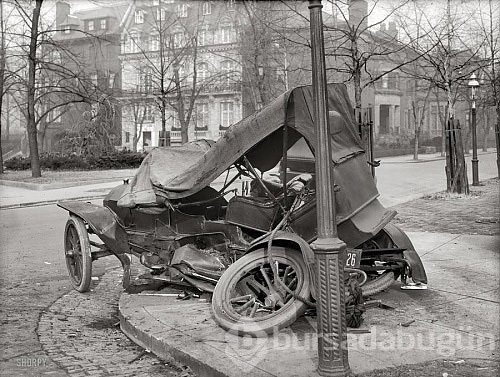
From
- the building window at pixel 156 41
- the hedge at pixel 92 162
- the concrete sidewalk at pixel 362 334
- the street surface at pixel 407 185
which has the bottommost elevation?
the concrete sidewalk at pixel 362 334

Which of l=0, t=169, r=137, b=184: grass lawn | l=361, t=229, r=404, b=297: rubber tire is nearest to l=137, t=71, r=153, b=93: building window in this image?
l=0, t=169, r=137, b=184: grass lawn

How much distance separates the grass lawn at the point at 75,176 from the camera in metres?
24.7

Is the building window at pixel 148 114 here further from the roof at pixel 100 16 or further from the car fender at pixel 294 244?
the car fender at pixel 294 244

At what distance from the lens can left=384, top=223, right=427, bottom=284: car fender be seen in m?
6.50

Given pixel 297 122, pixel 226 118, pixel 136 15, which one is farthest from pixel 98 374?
pixel 226 118

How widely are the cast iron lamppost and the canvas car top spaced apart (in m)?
1.32

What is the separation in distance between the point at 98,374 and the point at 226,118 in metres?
51.3

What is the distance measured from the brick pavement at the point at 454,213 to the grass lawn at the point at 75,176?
1414 centimetres

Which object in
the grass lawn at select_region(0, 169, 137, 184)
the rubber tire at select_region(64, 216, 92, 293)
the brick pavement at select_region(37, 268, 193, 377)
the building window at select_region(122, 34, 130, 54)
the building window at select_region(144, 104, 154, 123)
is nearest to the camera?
the brick pavement at select_region(37, 268, 193, 377)

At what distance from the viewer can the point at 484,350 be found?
483 centimetres

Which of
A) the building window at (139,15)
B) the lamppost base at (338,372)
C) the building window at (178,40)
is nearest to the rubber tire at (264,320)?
the lamppost base at (338,372)

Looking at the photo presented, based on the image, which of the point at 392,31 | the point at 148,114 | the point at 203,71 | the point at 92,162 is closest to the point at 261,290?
the point at 392,31

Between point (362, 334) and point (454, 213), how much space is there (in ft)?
30.5
